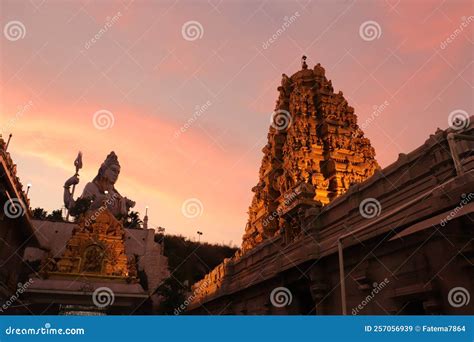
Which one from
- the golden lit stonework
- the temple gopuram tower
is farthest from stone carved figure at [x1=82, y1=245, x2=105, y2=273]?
the temple gopuram tower

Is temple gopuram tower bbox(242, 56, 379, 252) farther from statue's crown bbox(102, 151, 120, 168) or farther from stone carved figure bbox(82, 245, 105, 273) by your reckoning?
stone carved figure bbox(82, 245, 105, 273)

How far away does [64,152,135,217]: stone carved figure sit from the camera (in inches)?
560

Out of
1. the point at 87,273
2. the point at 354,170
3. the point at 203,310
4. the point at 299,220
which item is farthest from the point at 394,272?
the point at 203,310

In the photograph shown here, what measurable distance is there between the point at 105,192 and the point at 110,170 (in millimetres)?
930

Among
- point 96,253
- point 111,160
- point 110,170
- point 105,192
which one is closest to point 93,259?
point 96,253

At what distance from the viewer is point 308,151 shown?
24.9 meters

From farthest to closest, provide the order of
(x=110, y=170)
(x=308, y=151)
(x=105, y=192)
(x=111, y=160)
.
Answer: (x=308, y=151)
(x=111, y=160)
(x=110, y=170)
(x=105, y=192)

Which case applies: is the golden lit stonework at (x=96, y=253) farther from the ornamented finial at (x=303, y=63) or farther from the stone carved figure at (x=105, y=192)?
the ornamented finial at (x=303, y=63)

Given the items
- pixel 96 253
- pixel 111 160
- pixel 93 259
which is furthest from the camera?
pixel 111 160

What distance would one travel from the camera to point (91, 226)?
13141 millimetres

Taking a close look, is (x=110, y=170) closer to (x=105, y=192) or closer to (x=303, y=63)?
(x=105, y=192)

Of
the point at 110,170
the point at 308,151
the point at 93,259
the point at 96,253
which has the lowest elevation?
the point at 93,259

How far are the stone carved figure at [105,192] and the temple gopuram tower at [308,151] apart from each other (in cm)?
916

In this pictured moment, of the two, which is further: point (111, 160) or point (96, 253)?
point (111, 160)
